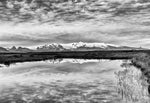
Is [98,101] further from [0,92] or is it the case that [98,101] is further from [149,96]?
[0,92]

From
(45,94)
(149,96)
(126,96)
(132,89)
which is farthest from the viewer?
(45,94)

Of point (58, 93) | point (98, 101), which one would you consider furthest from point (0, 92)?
point (98, 101)

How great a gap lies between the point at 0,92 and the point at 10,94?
2029 millimetres

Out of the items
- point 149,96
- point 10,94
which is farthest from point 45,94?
point 149,96

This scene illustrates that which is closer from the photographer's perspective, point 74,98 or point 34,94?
point 74,98

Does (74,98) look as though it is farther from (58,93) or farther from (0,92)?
(0,92)

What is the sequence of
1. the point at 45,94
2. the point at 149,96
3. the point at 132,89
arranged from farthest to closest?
the point at 45,94 → the point at 132,89 → the point at 149,96

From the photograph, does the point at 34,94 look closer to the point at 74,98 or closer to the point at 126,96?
the point at 74,98

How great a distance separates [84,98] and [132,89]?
15.8 ft

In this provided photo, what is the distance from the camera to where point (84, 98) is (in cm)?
2638

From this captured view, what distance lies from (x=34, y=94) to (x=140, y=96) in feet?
39.3

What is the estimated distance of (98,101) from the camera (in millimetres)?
24672

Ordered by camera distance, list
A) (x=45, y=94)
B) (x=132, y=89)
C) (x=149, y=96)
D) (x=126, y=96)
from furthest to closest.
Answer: (x=45, y=94) < (x=132, y=89) < (x=126, y=96) < (x=149, y=96)

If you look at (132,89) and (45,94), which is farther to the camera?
(45,94)
